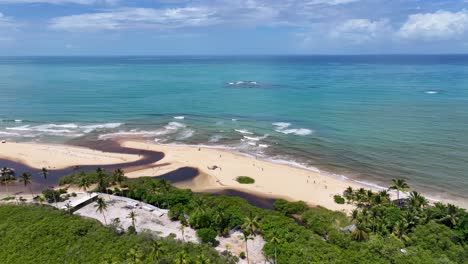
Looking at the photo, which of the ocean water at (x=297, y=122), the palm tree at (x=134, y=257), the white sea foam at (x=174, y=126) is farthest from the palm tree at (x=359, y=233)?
the white sea foam at (x=174, y=126)

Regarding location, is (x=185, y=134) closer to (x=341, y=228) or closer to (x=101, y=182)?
(x=101, y=182)

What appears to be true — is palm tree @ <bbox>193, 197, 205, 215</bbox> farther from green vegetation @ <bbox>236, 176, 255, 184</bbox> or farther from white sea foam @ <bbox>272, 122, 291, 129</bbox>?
white sea foam @ <bbox>272, 122, 291, 129</bbox>

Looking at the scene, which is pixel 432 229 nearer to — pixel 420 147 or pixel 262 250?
pixel 262 250

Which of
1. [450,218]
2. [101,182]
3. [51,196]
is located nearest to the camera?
[450,218]

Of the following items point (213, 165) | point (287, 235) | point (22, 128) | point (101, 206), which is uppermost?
point (22, 128)

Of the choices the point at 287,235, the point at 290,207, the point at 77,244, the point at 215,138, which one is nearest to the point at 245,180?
the point at 290,207

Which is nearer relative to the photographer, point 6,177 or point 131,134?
point 6,177
